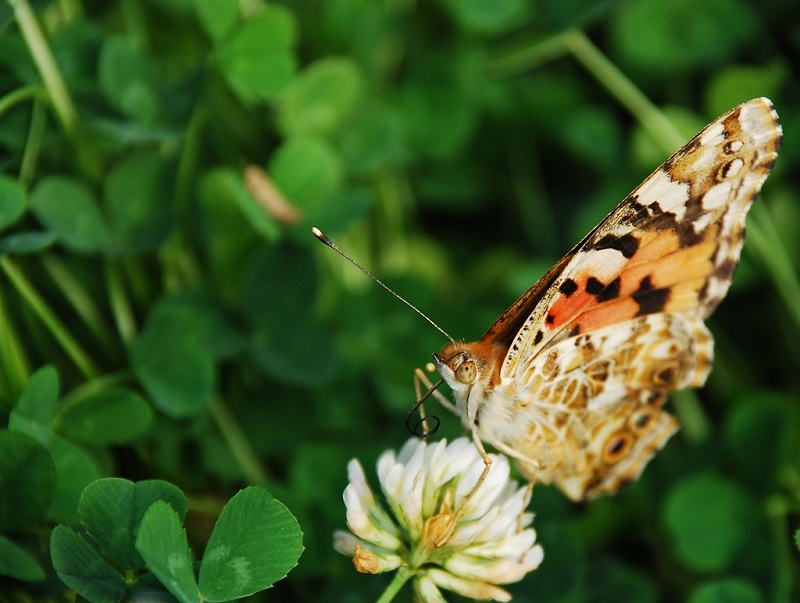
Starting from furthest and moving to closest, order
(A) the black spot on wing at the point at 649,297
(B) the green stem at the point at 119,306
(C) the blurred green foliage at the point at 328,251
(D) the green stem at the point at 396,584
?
(B) the green stem at the point at 119,306
(C) the blurred green foliage at the point at 328,251
(A) the black spot on wing at the point at 649,297
(D) the green stem at the point at 396,584

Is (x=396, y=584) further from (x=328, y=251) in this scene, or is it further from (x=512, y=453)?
(x=328, y=251)

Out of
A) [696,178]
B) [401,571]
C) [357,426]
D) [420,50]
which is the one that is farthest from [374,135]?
[401,571]

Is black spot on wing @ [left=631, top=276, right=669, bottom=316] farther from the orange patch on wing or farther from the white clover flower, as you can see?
the white clover flower

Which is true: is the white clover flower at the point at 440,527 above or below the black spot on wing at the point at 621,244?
below

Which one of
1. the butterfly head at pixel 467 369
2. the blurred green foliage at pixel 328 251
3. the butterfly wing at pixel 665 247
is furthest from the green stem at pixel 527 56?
the butterfly head at pixel 467 369

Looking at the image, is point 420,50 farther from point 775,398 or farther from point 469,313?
point 775,398

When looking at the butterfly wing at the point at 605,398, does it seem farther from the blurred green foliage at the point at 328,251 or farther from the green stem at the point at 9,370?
the green stem at the point at 9,370

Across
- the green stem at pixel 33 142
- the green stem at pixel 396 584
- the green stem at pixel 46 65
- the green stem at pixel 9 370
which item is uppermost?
the green stem at pixel 46 65

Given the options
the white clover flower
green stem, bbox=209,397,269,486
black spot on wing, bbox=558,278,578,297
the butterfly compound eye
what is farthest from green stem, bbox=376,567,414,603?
green stem, bbox=209,397,269,486

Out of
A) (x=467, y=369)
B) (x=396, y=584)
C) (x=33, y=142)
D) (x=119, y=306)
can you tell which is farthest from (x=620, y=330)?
(x=33, y=142)
